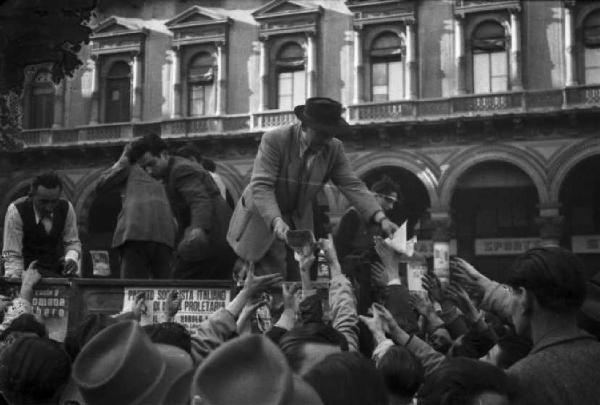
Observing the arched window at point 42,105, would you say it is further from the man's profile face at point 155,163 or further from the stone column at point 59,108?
the man's profile face at point 155,163

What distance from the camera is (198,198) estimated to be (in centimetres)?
568

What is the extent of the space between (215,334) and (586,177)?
18873 mm

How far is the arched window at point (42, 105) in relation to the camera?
23.0 m

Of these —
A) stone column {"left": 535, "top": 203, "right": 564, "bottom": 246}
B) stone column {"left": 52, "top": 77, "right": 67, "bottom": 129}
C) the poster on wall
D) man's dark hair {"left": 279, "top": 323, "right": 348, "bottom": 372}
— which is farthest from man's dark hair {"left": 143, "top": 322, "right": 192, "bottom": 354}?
stone column {"left": 52, "top": 77, "right": 67, "bottom": 129}

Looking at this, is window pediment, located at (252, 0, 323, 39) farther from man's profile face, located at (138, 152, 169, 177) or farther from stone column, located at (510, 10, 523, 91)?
man's profile face, located at (138, 152, 169, 177)

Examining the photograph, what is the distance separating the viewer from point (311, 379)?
2.18 meters

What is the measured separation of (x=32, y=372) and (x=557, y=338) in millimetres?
1572

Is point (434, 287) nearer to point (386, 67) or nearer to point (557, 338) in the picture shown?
point (557, 338)

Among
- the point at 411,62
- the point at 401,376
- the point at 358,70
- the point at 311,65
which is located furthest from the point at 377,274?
the point at 311,65

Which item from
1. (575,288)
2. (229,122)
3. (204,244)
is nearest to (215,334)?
(575,288)

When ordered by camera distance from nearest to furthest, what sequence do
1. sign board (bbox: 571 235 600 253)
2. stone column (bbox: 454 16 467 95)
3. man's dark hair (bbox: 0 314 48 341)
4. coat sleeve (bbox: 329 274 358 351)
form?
coat sleeve (bbox: 329 274 358 351) < man's dark hair (bbox: 0 314 48 341) < sign board (bbox: 571 235 600 253) < stone column (bbox: 454 16 467 95)

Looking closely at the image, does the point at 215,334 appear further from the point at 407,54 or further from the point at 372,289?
the point at 407,54

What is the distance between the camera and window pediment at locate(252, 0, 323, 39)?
21.8m

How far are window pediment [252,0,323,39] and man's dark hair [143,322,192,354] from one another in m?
19.4
